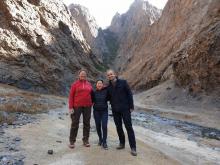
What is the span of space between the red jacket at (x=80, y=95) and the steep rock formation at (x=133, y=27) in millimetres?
111148

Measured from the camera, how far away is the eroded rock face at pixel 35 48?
4869cm

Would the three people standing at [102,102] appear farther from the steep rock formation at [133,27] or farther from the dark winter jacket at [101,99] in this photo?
the steep rock formation at [133,27]

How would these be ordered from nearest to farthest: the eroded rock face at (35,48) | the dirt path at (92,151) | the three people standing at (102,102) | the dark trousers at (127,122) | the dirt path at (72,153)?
the dirt path at (72,153), the dirt path at (92,151), the dark trousers at (127,122), the three people standing at (102,102), the eroded rock face at (35,48)

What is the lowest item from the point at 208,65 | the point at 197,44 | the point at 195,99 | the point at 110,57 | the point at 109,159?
the point at 109,159

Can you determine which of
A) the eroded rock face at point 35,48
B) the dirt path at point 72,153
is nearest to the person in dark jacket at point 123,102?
the dirt path at point 72,153

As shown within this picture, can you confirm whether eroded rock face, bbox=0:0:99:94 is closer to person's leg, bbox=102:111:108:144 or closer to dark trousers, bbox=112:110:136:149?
person's leg, bbox=102:111:108:144

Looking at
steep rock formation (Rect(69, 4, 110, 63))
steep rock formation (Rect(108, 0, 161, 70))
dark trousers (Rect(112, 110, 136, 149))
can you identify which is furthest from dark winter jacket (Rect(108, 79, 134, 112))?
steep rock formation (Rect(69, 4, 110, 63))

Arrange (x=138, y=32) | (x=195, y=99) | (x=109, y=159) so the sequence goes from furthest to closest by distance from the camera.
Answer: (x=138, y=32) < (x=195, y=99) < (x=109, y=159)

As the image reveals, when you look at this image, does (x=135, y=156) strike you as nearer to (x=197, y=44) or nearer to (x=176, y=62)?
(x=197, y=44)

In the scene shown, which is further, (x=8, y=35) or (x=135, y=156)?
(x=8, y=35)

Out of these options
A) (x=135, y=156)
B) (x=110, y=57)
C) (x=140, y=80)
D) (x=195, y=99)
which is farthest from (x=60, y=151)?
(x=110, y=57)

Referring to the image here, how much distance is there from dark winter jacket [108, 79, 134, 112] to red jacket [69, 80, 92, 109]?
971 millimetres

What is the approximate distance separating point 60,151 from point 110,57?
5524 inches

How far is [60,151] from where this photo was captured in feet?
40.4
